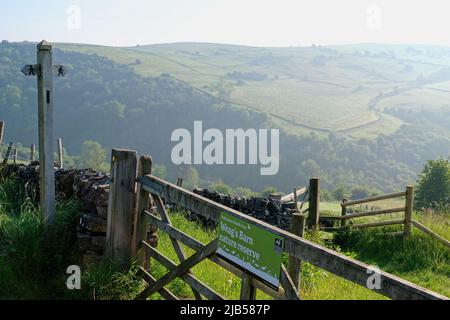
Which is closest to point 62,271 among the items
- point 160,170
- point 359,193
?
point 359,193

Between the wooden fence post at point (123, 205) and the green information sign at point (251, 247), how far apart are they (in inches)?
63.2

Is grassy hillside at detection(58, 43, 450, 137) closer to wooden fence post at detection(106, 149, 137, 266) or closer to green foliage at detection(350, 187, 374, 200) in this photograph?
green foliage at detection(350, 187, 374, 200)

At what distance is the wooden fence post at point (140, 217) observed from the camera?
Result: 16.6 feet

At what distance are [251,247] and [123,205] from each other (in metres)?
2.01

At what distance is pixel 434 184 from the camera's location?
88.2ft

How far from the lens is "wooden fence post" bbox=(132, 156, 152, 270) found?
5047 millimetres

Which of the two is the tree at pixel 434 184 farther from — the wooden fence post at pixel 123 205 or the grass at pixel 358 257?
the wooden fence post at pixel 123 205

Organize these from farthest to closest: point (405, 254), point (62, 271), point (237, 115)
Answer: point (237, 115)
point (405, 254)
point (62, 271)

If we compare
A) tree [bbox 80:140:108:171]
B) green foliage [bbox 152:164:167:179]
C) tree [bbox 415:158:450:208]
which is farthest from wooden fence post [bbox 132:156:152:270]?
tree [bbox 80:140:108:171]

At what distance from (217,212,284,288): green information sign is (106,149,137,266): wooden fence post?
63.2 inches

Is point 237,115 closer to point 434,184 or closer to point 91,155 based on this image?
point 91,155
